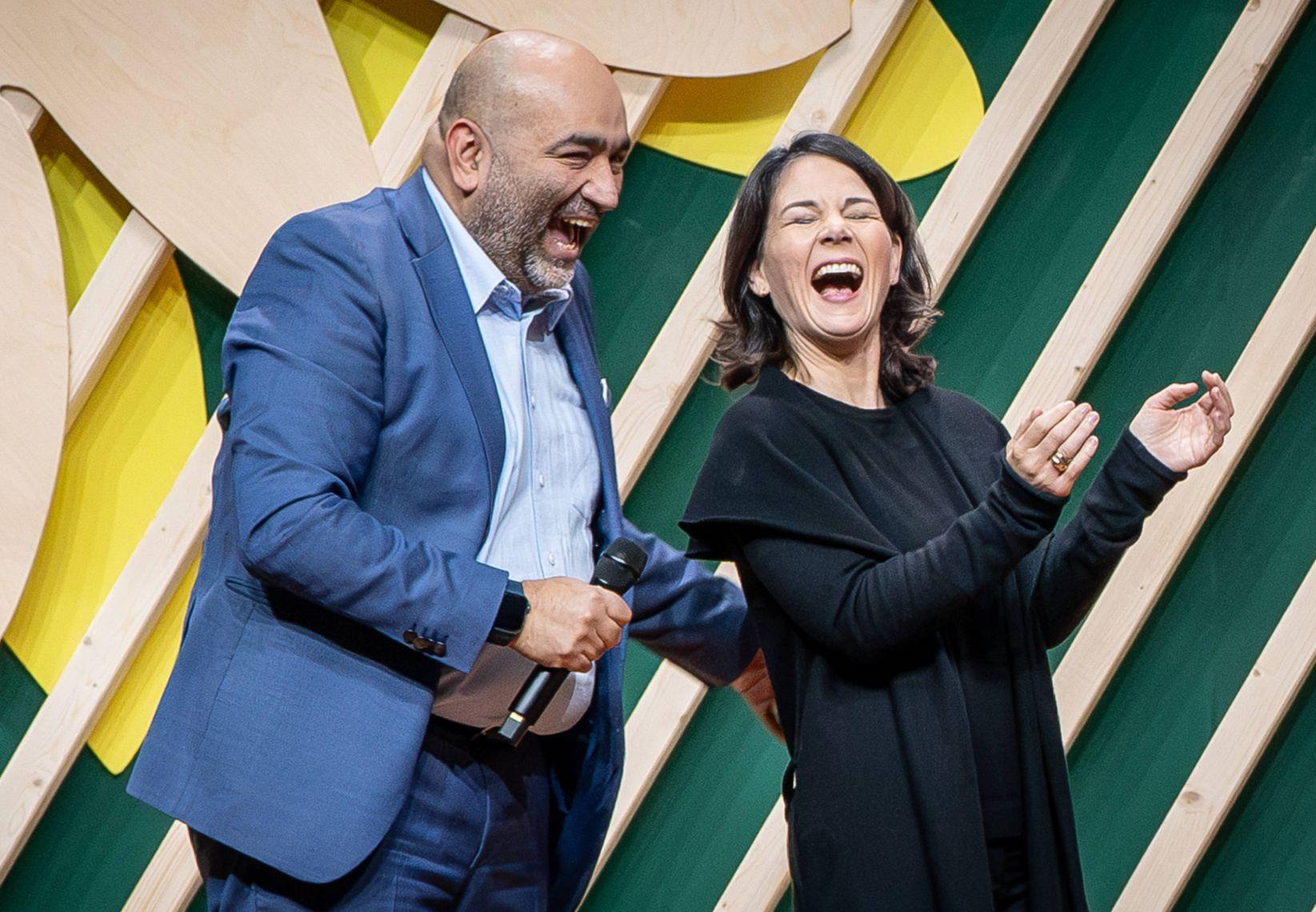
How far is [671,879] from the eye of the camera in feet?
8.43

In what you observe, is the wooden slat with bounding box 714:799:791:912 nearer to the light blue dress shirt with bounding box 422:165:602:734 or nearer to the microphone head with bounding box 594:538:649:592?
the light blue dress shirt with bounding box 422:165:602:734

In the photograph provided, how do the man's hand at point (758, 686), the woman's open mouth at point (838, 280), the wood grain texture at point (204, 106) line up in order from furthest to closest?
the wood grain texture at point (204, 106) < the man's hand at point (758, 686) < the woman's open mouth at point (838, 280)

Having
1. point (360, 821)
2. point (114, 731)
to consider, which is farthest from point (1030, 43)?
point (114, 731)

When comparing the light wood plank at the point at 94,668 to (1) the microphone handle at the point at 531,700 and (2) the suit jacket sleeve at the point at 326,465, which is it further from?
(1) the microphone handle at the point at 531,700

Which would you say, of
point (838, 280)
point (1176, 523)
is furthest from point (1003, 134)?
point (838, 280)

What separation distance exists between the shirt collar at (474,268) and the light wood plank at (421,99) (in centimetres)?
75

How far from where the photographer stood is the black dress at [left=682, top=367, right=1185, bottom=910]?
1404mm

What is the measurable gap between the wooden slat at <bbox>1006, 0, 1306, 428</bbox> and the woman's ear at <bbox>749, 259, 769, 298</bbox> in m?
0.94

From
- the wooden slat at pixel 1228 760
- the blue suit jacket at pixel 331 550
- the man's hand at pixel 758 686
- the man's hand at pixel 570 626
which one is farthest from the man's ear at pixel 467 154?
the wooden slat at pixel 1228 760

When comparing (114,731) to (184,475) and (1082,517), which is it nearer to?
(184,475)

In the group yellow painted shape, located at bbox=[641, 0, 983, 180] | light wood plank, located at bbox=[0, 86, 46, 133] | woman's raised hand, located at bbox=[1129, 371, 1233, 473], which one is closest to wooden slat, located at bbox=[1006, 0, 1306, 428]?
yellow painted shape, located at bbox=[641, 0, 983, 180]

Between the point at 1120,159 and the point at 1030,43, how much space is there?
0.89 ft

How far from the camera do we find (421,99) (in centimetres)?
247

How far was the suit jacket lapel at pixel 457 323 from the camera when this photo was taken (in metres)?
1.58
